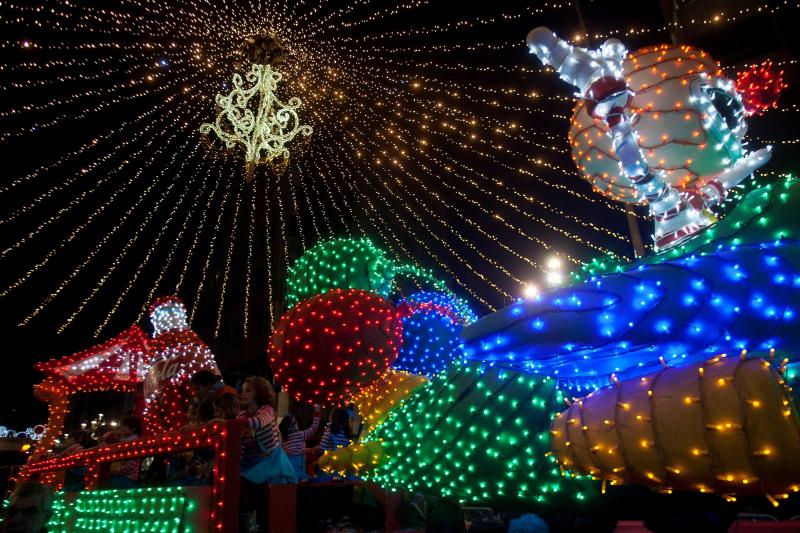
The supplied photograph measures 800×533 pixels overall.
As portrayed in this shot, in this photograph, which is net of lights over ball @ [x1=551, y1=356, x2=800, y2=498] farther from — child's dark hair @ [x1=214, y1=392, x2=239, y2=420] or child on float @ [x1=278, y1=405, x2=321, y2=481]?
child on float @ [x1=278, y1=405, x2=321, y2=481]

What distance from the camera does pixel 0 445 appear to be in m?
14.8

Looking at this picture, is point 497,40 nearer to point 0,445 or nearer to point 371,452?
point 371,452

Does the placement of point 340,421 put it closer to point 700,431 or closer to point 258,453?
point 258,453

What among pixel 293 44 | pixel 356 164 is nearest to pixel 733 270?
pixel 293 44

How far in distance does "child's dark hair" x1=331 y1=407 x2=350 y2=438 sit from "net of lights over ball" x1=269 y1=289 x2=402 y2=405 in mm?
3537

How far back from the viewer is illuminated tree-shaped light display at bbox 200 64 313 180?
7.65 metres

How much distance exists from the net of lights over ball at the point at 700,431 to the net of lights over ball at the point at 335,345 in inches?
84.1

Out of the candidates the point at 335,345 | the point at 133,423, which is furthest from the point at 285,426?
the point at 335,345

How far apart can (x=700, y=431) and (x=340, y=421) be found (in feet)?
23.0

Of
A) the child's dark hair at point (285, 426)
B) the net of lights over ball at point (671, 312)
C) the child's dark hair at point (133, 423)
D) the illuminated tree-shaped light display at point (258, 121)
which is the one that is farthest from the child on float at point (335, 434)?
the illuminated tree-shaped light display at point (258, 121)

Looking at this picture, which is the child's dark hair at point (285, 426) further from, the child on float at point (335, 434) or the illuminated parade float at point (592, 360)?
the illuminated parade float at point (592, 360)

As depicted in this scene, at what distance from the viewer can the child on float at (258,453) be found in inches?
137

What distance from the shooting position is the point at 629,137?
→ 362cm

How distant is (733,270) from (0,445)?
62.3 feet
